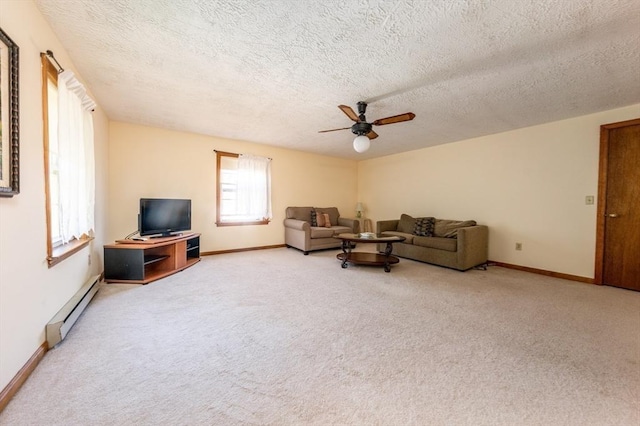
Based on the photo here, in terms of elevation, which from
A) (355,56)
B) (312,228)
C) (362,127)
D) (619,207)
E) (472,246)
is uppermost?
(355,56)

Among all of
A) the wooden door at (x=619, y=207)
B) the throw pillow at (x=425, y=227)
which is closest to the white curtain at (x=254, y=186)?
the throw pillow at (x=425, y=227)

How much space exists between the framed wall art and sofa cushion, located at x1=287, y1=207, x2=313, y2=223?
4.47 m

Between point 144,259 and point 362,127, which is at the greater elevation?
point 362,127

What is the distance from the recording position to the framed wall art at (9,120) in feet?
4.21

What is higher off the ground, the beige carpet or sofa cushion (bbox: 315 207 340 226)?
A: sofa cushion (bbox: 315 207 340 226)

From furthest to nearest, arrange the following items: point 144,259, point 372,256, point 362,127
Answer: point 372,256 → point 144,259 → point 362,127

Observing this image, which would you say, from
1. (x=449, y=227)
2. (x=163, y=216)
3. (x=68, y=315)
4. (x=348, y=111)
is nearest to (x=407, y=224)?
(x=449, y=227)

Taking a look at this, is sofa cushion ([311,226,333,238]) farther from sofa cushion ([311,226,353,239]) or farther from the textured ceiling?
the textured ceiling

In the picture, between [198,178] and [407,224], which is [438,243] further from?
[198,178]

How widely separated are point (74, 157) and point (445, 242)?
474 centimetres

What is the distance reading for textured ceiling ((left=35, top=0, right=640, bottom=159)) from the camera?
1.64 meters

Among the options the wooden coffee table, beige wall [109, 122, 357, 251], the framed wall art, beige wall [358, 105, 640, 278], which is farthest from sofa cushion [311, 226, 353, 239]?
the framed wall art

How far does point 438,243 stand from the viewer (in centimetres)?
410

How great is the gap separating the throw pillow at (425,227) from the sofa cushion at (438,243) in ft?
0.97
